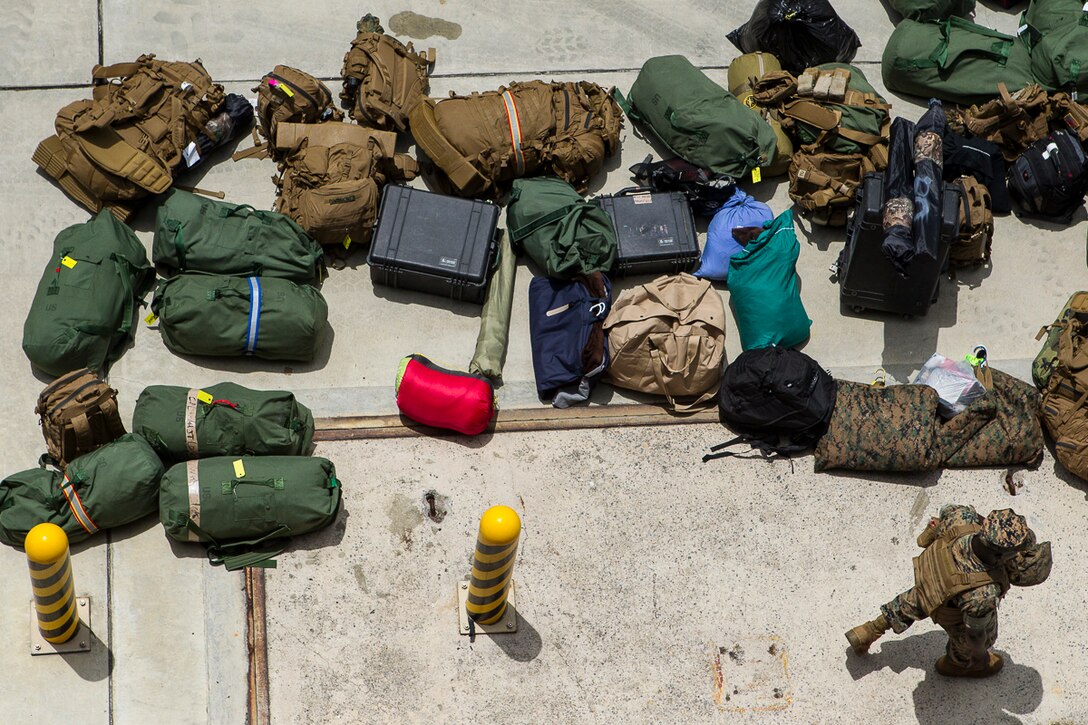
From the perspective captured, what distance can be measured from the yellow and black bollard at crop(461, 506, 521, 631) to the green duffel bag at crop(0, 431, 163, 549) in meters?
1.81

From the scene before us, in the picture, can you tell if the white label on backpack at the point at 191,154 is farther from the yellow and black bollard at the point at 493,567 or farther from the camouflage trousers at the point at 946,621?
the camouflage trousers at the point at 946,621

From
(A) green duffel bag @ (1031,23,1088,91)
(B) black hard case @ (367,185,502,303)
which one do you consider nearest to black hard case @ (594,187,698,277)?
(B) black hard case @ (367,185,502,303)

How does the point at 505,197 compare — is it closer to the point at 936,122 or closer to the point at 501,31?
the point at 501,31

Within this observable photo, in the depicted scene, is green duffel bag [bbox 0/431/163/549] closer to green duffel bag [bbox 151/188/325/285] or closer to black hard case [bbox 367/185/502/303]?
green duffel bag [bbox 151/188/325/285]

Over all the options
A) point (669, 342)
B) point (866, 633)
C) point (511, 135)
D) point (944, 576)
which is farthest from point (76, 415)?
point (944, 576)

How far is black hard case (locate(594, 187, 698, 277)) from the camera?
8.20 m

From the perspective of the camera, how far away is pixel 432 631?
276 inches

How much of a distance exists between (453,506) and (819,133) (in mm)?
3453

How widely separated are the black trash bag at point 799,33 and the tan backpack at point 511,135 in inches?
55.1

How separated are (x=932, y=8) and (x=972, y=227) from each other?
1953mm

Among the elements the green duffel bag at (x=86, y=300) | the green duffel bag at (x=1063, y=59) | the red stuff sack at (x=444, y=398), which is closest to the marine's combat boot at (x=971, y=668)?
the red stuff sack at (x=444, y=398)

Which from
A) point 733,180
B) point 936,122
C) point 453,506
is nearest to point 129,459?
point 453,506

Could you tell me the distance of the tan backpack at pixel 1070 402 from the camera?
7637mm

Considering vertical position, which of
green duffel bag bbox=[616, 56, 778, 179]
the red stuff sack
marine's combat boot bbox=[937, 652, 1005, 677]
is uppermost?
green duffel bag bbox=[616, 56, 778, 179]
